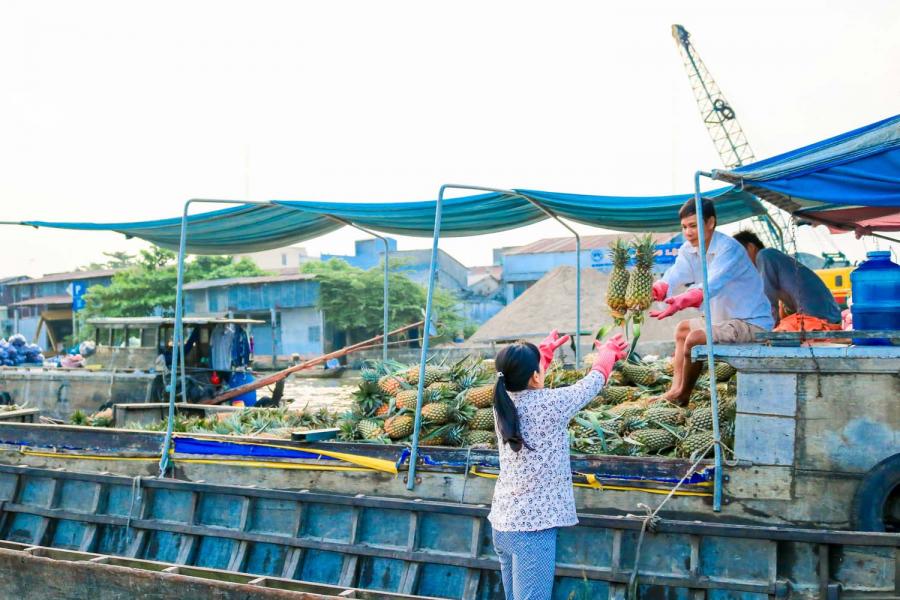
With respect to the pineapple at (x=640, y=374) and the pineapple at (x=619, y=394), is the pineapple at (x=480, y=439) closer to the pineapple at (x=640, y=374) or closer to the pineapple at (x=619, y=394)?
the pineapple at (x=619, y=394)

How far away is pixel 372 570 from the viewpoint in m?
5.24

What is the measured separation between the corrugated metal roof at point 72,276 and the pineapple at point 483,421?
39.2 meters

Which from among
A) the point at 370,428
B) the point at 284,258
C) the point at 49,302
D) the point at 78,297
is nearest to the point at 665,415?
the point at 370,428

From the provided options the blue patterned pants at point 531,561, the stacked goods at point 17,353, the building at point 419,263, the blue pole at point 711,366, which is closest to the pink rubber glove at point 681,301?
the blue pole at point 711,366

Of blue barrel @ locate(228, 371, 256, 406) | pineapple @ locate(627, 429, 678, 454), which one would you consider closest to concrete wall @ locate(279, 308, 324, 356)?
blue barrel @ locate(228, 371, 256, 406)

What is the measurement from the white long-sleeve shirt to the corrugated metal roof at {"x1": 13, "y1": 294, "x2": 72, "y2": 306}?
41936mm

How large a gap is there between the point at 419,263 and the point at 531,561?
3896 centimetres

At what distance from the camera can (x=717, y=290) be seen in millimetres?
4941

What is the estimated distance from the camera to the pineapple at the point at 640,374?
6.42m

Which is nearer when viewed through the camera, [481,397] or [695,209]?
[695,209]

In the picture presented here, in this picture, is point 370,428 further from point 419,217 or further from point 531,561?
point 531,561

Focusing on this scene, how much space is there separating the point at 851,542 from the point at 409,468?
2.61 m

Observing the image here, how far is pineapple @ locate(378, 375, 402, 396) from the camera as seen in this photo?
635 cm

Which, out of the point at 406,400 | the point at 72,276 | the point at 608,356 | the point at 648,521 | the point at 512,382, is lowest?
the point at 648,521
